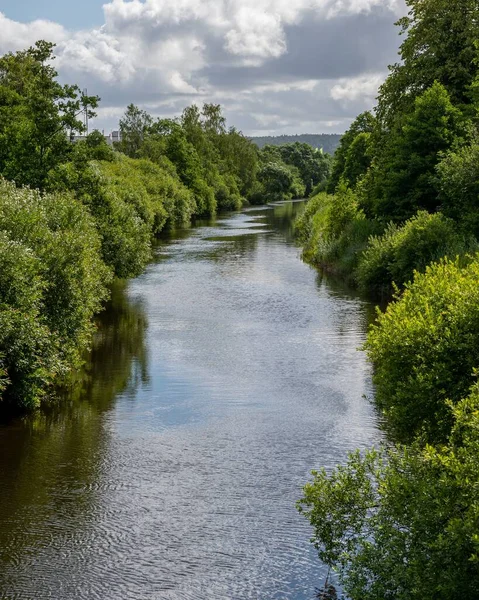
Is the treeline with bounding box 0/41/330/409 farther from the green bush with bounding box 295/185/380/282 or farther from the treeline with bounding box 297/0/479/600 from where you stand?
the green bush with bounding box 295/185/380/282

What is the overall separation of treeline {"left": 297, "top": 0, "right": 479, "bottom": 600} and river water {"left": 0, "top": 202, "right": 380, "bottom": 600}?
148cm

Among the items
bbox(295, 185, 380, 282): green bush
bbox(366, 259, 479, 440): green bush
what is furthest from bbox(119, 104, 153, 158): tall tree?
bbox(366, 259, 479, 440): green bush

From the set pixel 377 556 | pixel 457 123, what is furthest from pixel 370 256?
pixel 377 556

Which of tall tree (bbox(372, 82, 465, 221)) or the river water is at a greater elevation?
tall tree (bbox(372, 82, 465, 221))

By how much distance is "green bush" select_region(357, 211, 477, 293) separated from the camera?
108 ft

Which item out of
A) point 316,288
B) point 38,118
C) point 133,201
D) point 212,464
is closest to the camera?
point 212,464

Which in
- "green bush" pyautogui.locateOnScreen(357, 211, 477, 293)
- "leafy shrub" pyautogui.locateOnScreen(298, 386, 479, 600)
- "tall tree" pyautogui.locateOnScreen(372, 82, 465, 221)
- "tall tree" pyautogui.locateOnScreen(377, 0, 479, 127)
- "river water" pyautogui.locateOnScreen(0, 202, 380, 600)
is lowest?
"river water" pyautogui.locateOnScreen(0, 202, 380, 600)

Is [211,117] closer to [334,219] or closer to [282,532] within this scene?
[334,219]

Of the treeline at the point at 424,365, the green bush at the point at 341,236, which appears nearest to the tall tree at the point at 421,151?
the treeline at the point at 424,365

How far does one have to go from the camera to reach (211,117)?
443 feet

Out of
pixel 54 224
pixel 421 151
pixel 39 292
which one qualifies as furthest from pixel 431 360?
pixel 421 151

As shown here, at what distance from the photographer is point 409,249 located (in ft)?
113

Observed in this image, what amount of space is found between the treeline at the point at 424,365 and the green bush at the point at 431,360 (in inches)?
1.0

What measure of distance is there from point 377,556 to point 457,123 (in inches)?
1273
